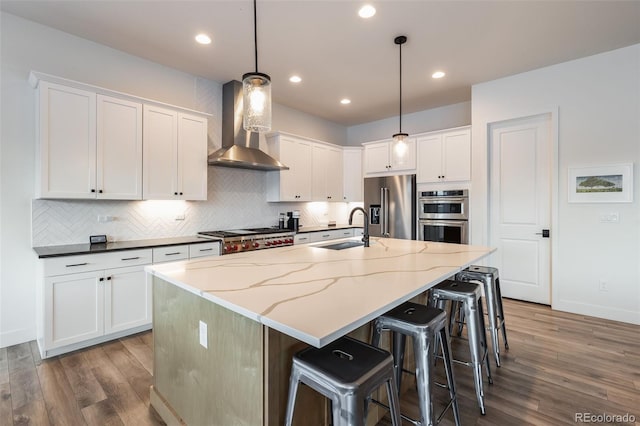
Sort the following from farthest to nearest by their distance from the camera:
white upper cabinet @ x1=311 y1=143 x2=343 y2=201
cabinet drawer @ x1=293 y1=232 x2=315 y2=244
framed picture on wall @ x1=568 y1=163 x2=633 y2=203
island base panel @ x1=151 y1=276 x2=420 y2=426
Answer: white upper cabinet @ x1=311 y1=143 x2=343 y2=201, cabinet drawer @ x1=293 y1=232 x2=315 y2=244, framed picture on wall @ x1=568 y1=163 x2=633 y2=203, island base panel @ x1=151 y1=276 x2=420 y2=426

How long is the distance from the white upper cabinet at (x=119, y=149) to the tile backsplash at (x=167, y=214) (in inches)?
12.5

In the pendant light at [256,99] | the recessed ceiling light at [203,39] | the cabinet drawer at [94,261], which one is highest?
the recessed ceiling light at [203,39]

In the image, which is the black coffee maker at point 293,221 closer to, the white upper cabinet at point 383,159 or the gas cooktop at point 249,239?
the gas cooktop at point 249,239

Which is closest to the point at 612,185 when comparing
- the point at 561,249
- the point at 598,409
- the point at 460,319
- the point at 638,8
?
the point at 561,249

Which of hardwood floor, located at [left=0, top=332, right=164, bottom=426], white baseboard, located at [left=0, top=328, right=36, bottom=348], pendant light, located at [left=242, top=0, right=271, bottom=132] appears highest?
pendant light, located at [left=242, top=0, right=271, bottom=132]

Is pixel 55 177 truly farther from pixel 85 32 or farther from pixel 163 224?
pixel 85 32

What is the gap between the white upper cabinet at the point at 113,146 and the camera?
271cm

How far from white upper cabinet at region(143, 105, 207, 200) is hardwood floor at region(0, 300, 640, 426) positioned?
158 cm

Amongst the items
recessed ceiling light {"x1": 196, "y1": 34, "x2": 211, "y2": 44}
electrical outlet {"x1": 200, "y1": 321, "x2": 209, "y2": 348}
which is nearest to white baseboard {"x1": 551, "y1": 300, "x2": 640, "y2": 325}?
electrical outlet {"x1": 200, "y1": 321, "x2": 209, "y2": 348}

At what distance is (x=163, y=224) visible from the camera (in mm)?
3719

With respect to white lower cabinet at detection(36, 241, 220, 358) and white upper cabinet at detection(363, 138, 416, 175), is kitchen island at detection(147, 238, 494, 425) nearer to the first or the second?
Result: white lower cabinet at detection(36, 241, 220, 358)

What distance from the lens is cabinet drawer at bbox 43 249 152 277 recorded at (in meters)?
2.54

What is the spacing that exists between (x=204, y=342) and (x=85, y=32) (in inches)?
130

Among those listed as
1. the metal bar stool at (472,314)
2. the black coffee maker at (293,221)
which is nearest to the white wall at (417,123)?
the black coffee maker at (293,221)
